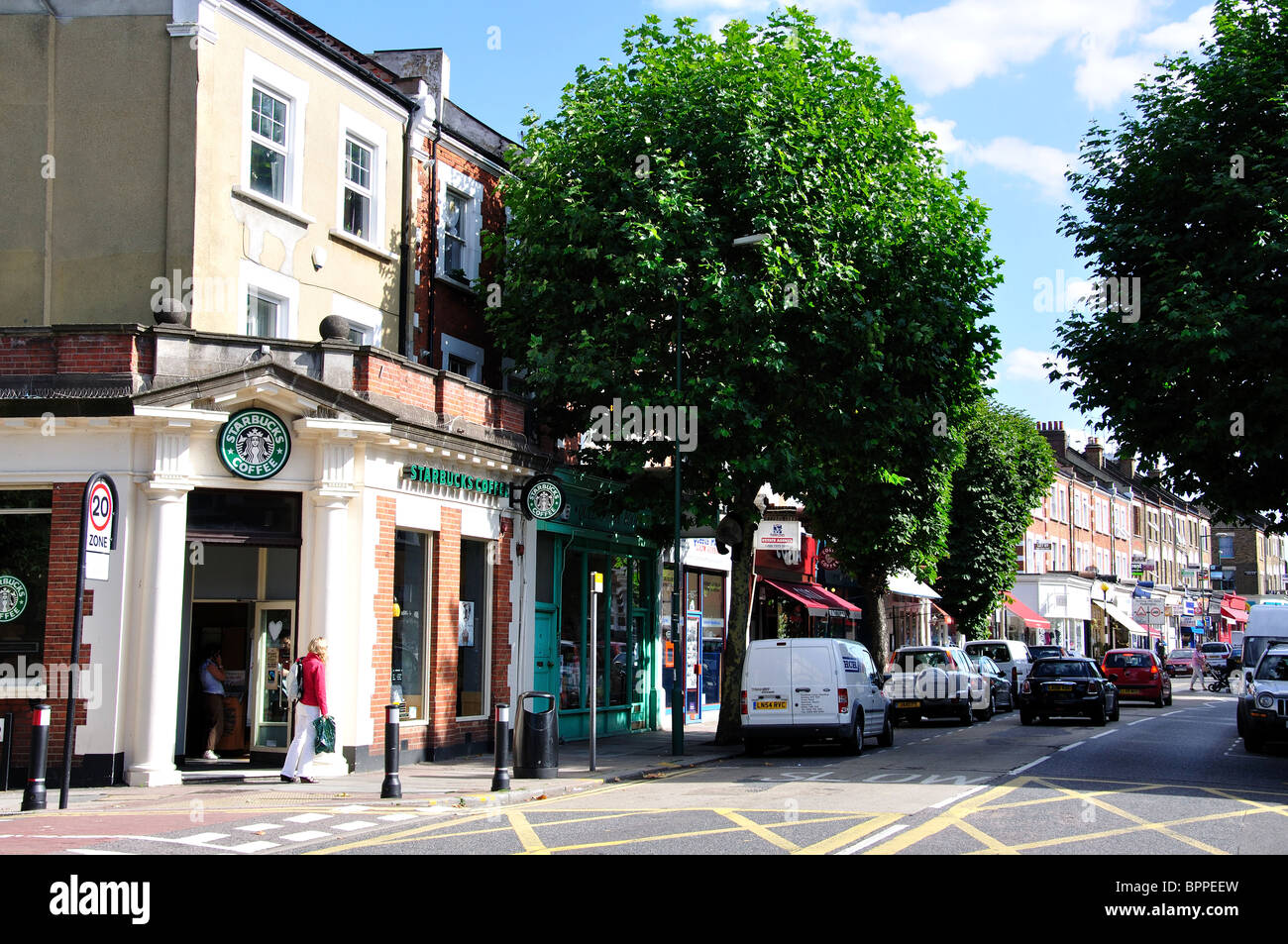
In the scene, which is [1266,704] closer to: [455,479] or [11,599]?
[455,479]

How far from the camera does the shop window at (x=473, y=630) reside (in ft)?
65.0

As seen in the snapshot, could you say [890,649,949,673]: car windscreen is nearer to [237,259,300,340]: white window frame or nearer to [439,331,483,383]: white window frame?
[439,331,483,383]: white window frame

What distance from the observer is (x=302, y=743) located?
15.4 m

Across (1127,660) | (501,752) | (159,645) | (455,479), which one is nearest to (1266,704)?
(501,752)

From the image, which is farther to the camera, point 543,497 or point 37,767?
point 543,497

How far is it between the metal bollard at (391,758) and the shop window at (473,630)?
5.59 meters

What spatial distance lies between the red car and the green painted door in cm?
2170

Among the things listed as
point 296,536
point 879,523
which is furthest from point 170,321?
point 879,523

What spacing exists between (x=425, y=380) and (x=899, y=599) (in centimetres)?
3410

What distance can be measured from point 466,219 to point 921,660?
1471 centimetres

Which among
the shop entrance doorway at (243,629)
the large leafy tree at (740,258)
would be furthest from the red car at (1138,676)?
the shop entrance doorway at (243,629)

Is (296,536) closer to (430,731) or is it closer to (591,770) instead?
(430,731)

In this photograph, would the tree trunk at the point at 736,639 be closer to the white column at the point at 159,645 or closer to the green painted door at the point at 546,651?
the green painted door at the point at 546,651

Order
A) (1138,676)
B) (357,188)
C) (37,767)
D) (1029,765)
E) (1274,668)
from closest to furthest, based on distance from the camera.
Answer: (37,767) < (1029,765) < (357,188) < (1274,668) < (1138,676)
